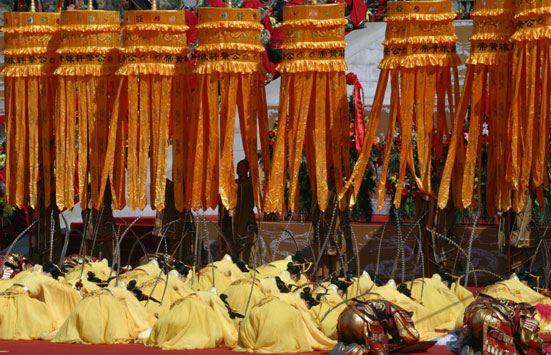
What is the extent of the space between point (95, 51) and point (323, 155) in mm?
3048

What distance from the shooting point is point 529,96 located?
605 inches

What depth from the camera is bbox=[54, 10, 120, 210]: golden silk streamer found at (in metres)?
17.4

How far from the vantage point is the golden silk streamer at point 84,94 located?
17422 millimetres

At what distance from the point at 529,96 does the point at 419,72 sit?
4.53 ft

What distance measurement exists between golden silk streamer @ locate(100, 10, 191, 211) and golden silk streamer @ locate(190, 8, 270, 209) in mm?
337

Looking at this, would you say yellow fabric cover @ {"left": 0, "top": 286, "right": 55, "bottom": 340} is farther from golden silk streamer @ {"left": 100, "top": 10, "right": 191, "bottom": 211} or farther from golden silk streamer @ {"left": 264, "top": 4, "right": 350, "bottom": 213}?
golden silk streamer @ {"left": 264, "top": 4, "right": 350, "bottom": 213}

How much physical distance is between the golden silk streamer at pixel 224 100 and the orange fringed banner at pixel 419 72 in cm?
141

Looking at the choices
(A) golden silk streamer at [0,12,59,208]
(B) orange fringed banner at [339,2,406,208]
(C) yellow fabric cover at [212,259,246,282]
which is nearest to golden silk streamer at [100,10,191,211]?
(A) golden silk streamer at [0,12,59,208]

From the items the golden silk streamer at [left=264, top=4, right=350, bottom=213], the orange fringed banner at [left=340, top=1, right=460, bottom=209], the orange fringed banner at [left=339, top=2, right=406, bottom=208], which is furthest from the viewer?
the golden silk streamer at [left=264, top=4, right=350, bottom=213]

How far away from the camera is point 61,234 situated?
18.5m

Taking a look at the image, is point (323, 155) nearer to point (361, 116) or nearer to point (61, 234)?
point (361, 116)

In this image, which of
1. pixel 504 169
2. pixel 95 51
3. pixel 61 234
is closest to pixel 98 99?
pixel 95 51

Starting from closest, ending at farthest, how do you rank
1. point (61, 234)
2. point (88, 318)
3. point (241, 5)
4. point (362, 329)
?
point (362, 329)
point (88, 318)
point (61, 234)
point (241, 5)

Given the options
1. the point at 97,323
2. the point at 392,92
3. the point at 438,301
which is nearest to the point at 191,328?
the point at 97,323
